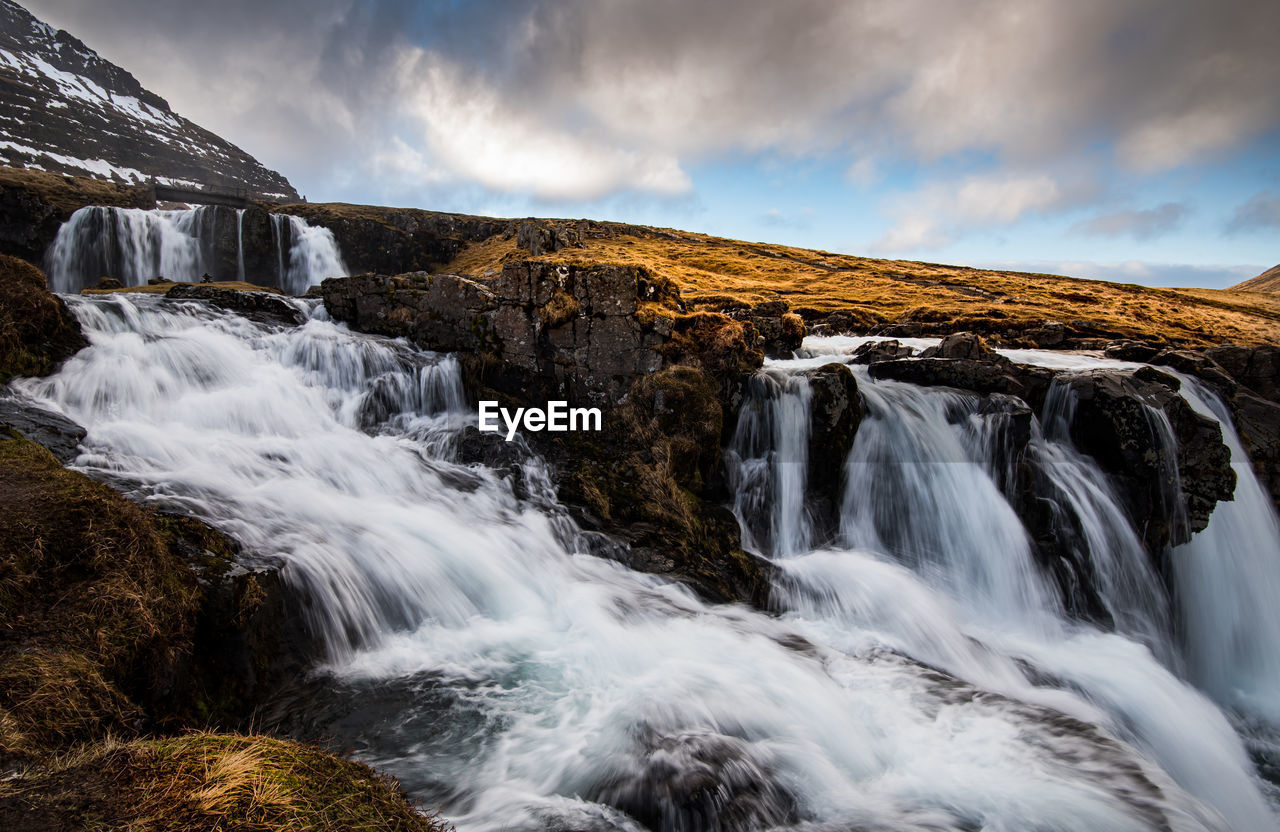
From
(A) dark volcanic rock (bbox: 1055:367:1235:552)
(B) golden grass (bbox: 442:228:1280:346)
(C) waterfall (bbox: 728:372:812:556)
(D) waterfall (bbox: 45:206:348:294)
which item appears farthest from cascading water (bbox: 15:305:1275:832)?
(D) waterfall (bbox: 45:206:348:294)

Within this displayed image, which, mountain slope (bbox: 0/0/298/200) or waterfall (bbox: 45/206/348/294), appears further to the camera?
mountain slope (bbox: 0/0/298/200)

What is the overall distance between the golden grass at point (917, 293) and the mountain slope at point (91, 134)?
108777 millimetres

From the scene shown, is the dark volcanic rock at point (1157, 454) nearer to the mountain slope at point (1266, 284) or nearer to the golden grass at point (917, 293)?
the golden grass at point (917, 293)

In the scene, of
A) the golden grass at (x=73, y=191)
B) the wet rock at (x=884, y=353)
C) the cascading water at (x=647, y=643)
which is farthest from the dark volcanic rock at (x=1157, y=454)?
the golden grass at (x=73, y=191)

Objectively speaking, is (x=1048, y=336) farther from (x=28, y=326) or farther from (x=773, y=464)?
(x=28, y=326)

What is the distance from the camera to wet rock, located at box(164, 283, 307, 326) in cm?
1867

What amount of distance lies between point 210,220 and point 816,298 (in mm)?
47914

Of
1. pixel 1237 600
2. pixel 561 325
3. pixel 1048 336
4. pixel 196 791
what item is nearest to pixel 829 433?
pixel 561 325

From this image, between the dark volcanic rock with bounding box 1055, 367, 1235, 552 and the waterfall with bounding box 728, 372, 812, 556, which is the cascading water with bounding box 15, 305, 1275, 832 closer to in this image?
the waterfall with bounding box 728, 372, 812, 556

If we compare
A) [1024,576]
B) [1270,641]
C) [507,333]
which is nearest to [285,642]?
[507,333]

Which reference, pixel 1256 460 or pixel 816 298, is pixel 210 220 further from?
pixel 1256 460

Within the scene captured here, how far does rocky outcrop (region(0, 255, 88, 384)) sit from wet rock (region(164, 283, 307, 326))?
616 centimetres

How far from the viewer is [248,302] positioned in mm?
19000

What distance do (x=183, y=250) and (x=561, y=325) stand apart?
3810cm
